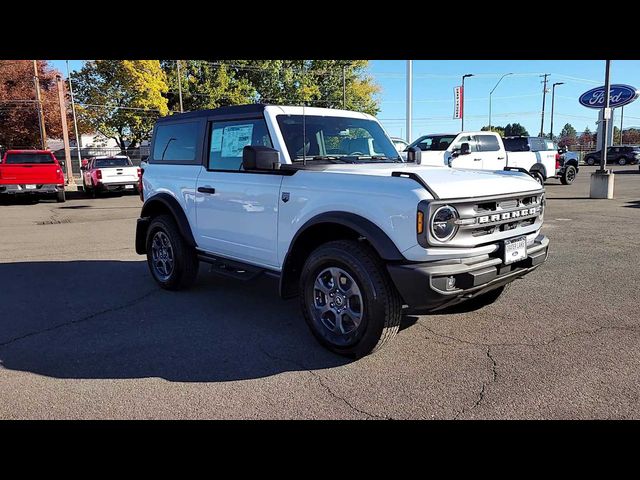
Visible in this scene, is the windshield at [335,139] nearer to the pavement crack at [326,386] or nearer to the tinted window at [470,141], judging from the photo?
the pavement crack at [326,386]

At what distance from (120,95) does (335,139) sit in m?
36.9

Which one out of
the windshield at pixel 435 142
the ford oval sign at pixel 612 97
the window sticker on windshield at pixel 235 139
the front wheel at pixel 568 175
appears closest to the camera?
the window sticker on windshield at pixel 235 139

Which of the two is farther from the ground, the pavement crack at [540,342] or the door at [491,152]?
Answer: the door at [491,152]

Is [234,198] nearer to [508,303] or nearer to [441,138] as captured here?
[508,303]

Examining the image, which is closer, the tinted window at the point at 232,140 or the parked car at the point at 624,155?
the tinted window at the point at 232,140

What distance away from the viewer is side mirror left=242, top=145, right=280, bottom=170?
413 centimetres

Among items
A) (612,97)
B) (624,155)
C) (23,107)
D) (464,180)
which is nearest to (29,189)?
(464,180)

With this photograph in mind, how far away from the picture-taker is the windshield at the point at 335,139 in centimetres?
464

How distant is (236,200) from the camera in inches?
190

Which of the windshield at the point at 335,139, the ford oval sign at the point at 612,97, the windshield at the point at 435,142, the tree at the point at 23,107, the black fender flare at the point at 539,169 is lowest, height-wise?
the black fender flare at the point at 539,169

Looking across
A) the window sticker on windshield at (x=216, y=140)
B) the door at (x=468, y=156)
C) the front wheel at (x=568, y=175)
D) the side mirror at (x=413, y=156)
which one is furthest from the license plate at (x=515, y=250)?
the front wheel at (x=568, y=175)

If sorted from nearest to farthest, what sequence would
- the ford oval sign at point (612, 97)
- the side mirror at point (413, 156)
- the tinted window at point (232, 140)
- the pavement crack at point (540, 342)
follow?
1. the pavement crack at point (540, 342)
2. the tinted window at point (232, 140)
3. the side mirror at point (413, 156)
4. the ford oval sign at point (612, 97)

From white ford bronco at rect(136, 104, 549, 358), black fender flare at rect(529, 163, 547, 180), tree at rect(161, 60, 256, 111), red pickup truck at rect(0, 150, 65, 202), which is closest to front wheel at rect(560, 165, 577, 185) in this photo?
black fender flare at rect(529, 163, 547, 180)
